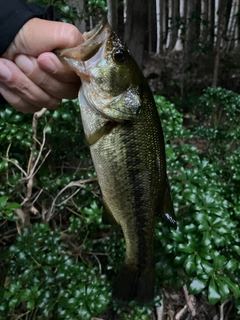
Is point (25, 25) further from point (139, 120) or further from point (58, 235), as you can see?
point (58, 235)

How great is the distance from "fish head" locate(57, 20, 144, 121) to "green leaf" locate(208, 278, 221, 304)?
796 millimetres

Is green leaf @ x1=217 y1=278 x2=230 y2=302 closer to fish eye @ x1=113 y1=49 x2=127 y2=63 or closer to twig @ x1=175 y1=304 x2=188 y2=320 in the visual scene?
twig @ x1=175 y1=304 x2=188 y2=320

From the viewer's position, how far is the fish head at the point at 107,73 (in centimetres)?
90

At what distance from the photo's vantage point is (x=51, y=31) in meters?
0.90

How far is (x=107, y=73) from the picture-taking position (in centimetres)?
94

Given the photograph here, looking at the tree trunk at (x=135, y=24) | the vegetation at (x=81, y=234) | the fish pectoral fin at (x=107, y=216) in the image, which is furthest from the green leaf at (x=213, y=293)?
the tree trunk at (x=135, y=24)

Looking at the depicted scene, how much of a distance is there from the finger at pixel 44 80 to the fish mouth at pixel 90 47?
0.10 metres

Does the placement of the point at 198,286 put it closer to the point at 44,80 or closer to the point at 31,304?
the point at 31,304

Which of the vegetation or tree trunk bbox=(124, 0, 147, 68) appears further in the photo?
tree trunk bbox=(124, 0, 147, 68)

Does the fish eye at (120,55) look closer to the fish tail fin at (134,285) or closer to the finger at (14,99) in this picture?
the finger at (14,99)

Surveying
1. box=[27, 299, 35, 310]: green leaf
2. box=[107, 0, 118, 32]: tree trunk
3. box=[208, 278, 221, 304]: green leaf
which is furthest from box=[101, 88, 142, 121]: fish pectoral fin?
box=[107, 0, 118, 32]: tree trunk

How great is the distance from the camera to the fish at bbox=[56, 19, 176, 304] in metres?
0.92

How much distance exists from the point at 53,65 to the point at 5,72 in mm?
161

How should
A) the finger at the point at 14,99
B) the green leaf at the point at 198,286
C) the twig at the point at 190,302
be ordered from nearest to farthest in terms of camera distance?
1. the finger at the point at 14,99
2. the green leaf at the point at 198,286
3. the twig at the point at 190,302
